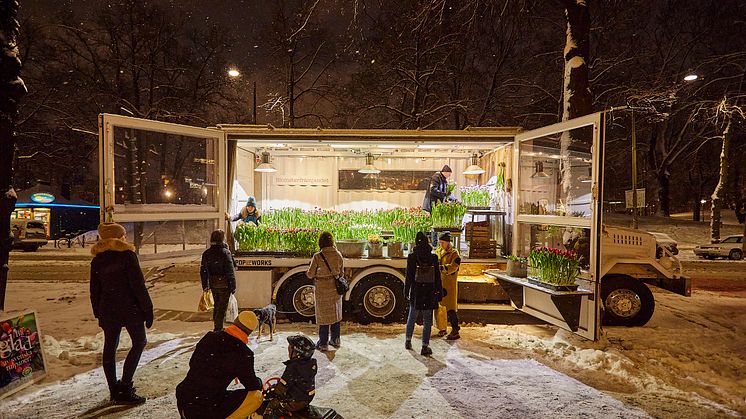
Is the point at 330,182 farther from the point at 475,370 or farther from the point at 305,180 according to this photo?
the point at 475,370

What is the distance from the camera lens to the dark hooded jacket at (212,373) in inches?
115

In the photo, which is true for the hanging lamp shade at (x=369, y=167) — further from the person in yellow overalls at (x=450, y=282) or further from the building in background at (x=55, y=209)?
the building in background at (x=55, y=209)

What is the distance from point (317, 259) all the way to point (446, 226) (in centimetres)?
320

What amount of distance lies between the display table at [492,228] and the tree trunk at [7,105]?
7151mm

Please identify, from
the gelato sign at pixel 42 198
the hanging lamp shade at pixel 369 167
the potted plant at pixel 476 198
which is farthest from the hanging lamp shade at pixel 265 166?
the gelato sign at pixel 42 198

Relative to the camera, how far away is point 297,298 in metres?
7.30

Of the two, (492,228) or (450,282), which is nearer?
(450,282)

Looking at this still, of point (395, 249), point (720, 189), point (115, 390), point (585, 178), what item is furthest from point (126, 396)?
point (720, 189)

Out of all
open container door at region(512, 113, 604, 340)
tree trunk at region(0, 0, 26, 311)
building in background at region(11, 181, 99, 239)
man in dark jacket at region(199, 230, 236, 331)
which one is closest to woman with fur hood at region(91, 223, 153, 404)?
man in dark jacket at region(199, 230, 236, 331)

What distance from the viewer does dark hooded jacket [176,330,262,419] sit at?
9.58 ft

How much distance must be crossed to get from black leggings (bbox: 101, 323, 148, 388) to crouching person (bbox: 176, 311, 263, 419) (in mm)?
1673

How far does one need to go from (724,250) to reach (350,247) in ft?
62.6

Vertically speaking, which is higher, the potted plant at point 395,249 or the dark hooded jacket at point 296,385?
the potted plant at point 395,249

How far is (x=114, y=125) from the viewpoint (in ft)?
19.4
